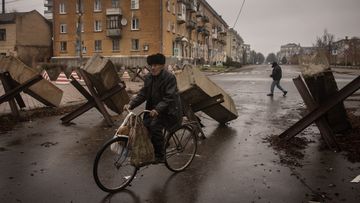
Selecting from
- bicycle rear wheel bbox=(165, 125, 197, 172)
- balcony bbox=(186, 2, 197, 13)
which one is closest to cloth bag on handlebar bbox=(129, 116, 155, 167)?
bicycle rear wheel bbox=(165, 125, 197, 172)

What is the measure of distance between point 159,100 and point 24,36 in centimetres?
5860

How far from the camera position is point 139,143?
5344 millimetres

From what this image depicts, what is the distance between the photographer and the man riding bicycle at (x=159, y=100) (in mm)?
5660

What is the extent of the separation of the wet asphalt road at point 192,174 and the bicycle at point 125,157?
0.45 feet

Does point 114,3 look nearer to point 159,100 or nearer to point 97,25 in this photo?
point 97,25

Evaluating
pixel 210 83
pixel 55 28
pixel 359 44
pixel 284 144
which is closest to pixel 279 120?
pixel 210 83

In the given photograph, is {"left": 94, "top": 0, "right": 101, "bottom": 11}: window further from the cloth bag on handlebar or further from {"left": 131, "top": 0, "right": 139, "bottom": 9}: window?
the cloth bag on handlebar

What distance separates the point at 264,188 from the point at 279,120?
6410 mm

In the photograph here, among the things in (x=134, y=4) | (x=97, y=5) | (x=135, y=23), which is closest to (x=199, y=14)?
(x=134, y=4)

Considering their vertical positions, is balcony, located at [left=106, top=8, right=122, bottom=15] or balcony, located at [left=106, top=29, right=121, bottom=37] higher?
balcony, located at [left=106, top=8, right=122, bottom=15]

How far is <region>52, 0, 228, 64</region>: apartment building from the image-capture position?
2135 inches

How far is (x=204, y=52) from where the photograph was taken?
86438 millimetres

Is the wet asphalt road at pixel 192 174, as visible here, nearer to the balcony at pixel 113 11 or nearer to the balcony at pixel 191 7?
the balcony at pixel 113 11

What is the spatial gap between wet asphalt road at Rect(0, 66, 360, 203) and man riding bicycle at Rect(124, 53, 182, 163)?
2.09 ft
